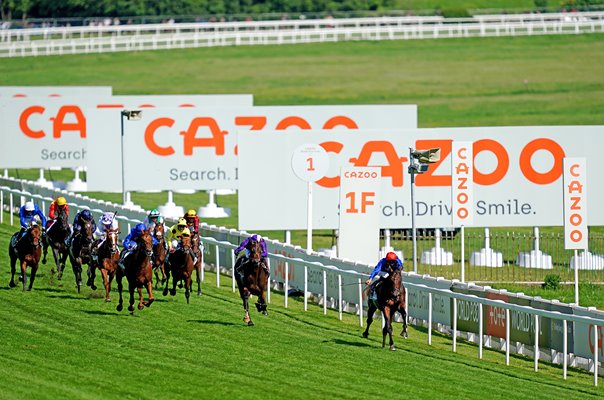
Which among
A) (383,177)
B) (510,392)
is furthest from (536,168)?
(510,392)

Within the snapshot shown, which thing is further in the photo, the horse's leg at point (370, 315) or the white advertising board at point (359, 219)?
the white advertising board at point (359, 219)

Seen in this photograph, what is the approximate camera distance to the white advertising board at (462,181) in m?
29.4

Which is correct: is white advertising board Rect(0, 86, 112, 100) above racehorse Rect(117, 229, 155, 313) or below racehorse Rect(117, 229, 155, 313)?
above

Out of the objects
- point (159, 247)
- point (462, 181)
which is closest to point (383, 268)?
point (159, 247)

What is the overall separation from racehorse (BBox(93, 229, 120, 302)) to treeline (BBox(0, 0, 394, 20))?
63.3 meters

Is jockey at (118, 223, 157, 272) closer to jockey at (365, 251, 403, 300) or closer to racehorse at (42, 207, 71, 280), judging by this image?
racehorse at (42, 207, 71, 280)

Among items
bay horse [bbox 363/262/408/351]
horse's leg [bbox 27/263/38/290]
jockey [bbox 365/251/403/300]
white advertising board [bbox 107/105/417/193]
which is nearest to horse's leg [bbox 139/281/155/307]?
horse's leg [bbox 27/263/38/290]

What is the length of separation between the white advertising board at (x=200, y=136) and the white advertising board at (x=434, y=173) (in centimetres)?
724

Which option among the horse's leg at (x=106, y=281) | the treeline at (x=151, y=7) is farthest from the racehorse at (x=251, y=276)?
the treeline at (x=151, y=7)

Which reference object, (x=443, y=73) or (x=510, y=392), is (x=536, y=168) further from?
(x=443, y=73)

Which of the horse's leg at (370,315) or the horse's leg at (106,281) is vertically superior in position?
the horse's leg at (106,281)

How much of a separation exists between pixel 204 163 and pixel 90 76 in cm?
3294

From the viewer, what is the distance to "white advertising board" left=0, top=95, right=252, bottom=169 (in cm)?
4781

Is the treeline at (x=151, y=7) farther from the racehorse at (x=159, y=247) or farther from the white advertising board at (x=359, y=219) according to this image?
the racehorse at (x=159, y=247)
